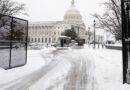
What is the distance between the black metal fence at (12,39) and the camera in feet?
26.5

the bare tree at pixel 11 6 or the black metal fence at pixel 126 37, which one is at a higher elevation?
the bare tree at pixel 11 6

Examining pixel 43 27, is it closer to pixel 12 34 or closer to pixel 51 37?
pixel 51 37

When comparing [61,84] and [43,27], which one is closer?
[61,84]

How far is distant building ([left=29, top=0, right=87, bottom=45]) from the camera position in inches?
4281

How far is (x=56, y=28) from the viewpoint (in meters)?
117

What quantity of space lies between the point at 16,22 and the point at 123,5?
593 cm

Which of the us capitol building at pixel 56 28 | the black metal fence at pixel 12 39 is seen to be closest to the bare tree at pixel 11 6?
the black metal fence at pixel 12 39

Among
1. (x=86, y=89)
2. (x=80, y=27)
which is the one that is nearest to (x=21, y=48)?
(x=86, y=89)

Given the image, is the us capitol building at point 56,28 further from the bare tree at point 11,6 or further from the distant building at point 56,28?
the bare tree at point 11,6

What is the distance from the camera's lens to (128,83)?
538 centimetres

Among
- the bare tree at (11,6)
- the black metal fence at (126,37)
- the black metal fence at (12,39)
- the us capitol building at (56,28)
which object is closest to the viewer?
the black metal fence at (126,37)

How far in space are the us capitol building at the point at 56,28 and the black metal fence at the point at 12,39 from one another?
317 feet

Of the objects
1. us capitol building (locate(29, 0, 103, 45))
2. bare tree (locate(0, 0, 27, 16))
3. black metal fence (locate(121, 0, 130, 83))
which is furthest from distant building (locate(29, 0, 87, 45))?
black metal fence (locate(121, 0, 130, 83))

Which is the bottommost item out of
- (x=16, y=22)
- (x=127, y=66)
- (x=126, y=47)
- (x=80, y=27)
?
(x=127, y=66)
